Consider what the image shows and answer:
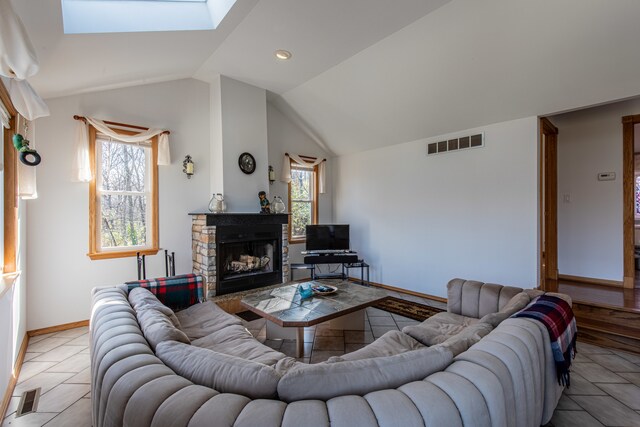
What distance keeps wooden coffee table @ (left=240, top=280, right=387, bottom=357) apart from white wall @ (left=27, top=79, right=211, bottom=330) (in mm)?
1881

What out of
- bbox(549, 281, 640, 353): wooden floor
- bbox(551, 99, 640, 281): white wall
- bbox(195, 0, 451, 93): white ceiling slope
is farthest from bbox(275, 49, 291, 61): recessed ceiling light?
bbox(549, 281, 640, 353): wooden floor

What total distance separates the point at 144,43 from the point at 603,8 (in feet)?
13.2

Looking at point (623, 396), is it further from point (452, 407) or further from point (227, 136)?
point (227, 136)

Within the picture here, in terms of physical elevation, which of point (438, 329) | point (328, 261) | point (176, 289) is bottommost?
point (438, 329)

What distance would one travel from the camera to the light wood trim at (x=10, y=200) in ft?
7.86

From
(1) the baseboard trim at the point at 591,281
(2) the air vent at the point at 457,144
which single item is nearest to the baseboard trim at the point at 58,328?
(2) the air vent at the point at 457,144

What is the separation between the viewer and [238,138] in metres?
4.25

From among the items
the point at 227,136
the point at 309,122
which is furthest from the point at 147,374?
the point at 309,122

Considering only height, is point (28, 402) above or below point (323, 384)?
below

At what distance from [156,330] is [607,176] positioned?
18.9 ft

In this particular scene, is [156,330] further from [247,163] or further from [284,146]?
[284,146]

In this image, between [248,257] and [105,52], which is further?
[248,257]

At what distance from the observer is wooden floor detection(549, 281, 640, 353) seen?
2838 mm

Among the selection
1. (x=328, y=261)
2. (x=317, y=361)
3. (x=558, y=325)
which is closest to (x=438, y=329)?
(x=558, y=325)
